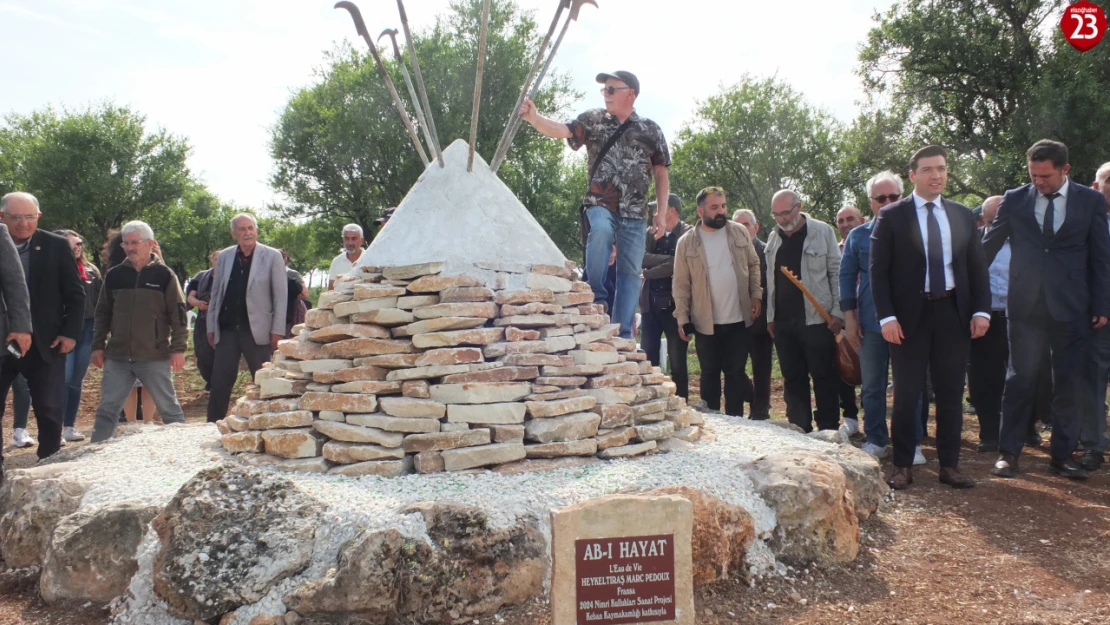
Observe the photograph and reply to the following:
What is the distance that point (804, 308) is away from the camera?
5625 millimetres

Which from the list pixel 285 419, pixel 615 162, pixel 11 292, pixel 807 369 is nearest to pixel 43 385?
pixel 11 292

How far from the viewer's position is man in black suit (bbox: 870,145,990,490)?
4.35m

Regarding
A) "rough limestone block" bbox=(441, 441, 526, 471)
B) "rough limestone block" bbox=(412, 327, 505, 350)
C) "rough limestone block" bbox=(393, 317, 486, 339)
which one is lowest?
"rough limestone block" bbox=(441, 441, 526, 471)

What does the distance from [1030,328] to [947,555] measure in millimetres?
1995

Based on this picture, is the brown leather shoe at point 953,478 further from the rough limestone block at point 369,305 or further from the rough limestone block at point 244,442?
the rough limestone block at point 244,442

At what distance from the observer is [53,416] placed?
194 inches

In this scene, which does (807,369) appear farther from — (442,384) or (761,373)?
(442,384)

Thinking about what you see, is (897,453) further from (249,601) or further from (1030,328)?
(249,601)

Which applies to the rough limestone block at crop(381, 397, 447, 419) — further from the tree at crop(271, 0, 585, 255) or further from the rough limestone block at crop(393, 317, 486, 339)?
the tree at crop(271, 0, 585, 255)

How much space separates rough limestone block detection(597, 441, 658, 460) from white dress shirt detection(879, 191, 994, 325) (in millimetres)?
1595

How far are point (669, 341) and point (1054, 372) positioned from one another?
2653mm

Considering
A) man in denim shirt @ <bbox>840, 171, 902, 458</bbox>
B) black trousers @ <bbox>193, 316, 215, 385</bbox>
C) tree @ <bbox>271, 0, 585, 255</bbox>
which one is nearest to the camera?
man in denim shirt @ <bbox>840, 171, 902, 458</bbox>

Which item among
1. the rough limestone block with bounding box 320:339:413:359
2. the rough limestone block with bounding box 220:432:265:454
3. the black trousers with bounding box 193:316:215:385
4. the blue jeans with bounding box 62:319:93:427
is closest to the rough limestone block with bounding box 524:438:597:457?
the rough limestone block with bounding box 320:339:413:359

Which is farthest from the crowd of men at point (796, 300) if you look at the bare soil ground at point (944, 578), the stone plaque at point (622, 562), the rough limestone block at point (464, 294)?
the stone plaque at point (622, 562)
